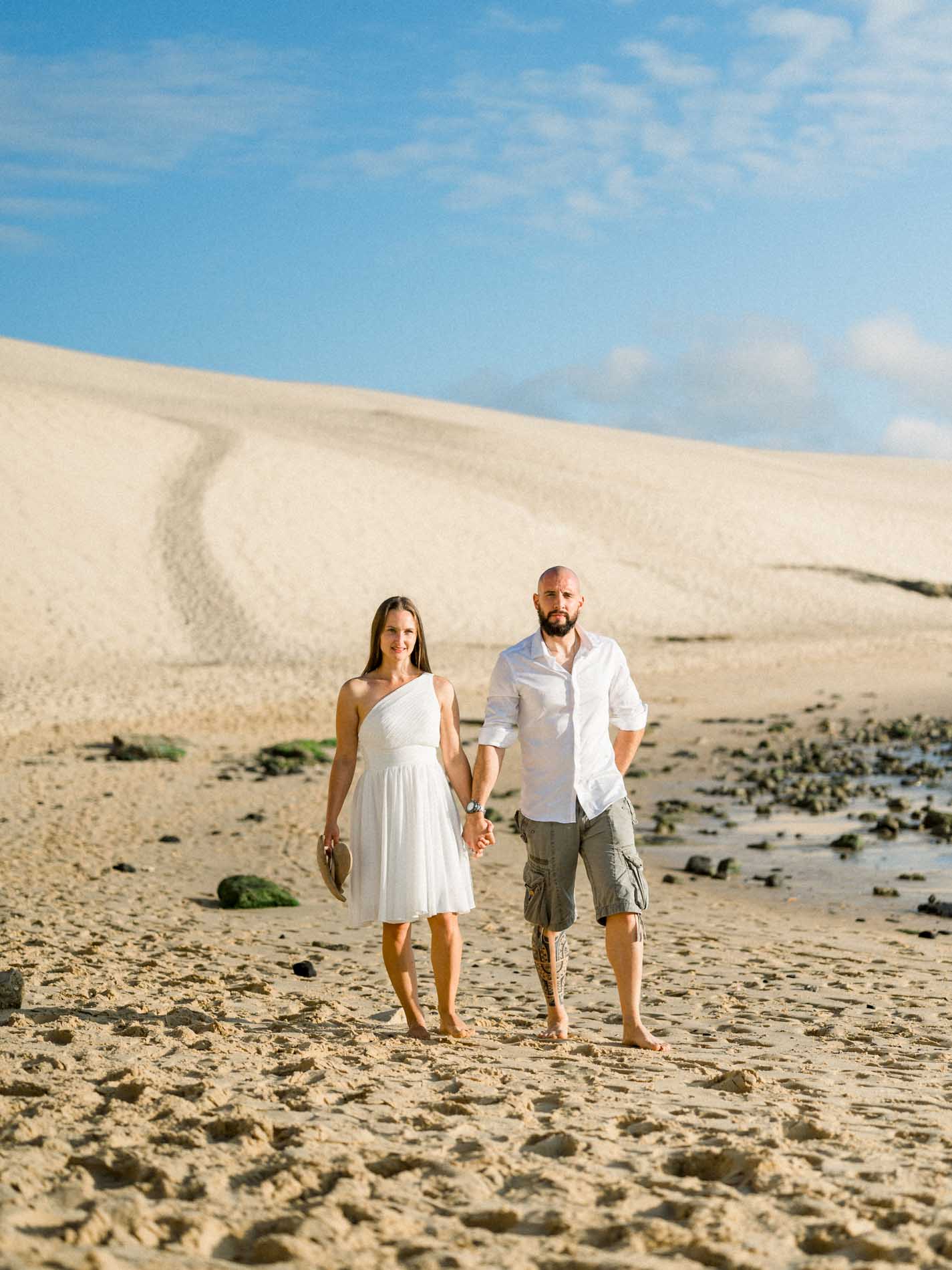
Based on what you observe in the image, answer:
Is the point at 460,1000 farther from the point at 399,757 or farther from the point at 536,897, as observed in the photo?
the point at 399,757

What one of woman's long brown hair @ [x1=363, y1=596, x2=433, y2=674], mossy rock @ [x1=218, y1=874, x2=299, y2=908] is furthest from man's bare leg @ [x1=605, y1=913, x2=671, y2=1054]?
mossy rock @ [x1=218, y1=874, x2=299, y2=908]

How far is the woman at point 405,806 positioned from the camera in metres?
5.79

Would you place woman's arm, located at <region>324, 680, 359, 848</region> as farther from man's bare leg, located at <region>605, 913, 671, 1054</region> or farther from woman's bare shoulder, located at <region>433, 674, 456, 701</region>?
man's bare leg, located at <region>605, 913, 671, 1054</region>

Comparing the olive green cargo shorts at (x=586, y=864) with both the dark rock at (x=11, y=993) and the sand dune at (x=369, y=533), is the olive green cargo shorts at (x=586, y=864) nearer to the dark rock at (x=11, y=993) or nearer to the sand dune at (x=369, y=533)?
the dark rock at (x=11, y=993)

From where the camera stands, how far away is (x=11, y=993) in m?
6.27

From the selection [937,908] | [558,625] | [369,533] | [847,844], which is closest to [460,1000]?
[558,625]

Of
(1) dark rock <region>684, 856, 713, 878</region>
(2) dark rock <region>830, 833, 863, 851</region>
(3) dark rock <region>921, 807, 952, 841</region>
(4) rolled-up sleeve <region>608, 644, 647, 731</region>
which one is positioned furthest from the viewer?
(3) dark rock <region>921, 807, 952, 841</region>

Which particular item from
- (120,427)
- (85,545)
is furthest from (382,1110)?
(120,427)

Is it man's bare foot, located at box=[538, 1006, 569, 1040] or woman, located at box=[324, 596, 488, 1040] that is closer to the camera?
woman, located at box=[324, 596, 488, 1040]

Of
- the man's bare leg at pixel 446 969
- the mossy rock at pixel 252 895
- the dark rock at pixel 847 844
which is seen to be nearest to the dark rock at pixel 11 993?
the man's bare leg at pixel 446 969

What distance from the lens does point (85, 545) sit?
125 ft

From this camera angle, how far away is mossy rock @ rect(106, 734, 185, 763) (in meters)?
18.2

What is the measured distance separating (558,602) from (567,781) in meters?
0.77

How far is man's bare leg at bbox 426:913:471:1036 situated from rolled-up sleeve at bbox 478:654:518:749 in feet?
2.64
